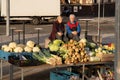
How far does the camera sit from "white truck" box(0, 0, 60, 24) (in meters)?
33.4

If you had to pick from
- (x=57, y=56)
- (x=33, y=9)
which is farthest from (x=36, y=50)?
(x=33, y=9)

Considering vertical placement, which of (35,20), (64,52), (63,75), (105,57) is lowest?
(63,75)

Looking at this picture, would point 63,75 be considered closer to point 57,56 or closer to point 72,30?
point 57,56

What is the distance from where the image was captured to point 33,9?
111ft

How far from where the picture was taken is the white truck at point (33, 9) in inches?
1315

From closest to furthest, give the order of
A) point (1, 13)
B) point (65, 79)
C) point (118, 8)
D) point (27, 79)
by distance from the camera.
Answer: point (118, 8) → point (65, 79) → point (27, 79) → point (1, 13)

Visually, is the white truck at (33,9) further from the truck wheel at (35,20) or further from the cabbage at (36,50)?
the cabbage at (36,50)

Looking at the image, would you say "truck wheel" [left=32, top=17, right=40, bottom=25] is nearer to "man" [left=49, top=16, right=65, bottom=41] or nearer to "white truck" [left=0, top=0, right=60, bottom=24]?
"white truck" [left=0, top=0, right=60, bottom=24]

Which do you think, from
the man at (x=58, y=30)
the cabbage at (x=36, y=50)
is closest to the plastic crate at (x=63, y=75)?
the cabbage at (x=36, y=50)

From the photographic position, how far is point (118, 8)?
9.37 feet

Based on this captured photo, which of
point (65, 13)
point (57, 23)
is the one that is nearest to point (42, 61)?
point (57, 23)

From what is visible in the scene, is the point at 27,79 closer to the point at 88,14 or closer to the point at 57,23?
the point at 57,23

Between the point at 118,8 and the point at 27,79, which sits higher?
the point at 118,8

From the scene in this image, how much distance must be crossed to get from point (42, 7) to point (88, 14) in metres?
12.5
